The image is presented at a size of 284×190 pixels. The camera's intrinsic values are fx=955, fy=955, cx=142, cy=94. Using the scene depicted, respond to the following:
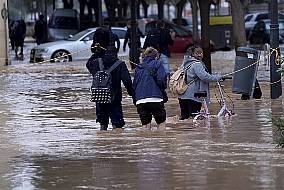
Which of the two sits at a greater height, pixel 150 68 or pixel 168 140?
pixel 150 68

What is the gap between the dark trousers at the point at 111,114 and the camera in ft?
47.8

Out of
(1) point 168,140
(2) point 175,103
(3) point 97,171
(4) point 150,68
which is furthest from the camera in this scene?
(2) point 175,103

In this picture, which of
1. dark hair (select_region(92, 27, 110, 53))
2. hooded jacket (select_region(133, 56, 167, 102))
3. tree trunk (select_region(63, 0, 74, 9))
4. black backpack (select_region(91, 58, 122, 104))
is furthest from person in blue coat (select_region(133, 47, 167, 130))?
tree trunk (select_region(63, 0, 74, 9))

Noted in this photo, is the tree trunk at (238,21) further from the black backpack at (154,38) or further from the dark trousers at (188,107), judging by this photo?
the dark trousers at (188,107)

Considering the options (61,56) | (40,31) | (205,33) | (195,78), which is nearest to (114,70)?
(195,78)

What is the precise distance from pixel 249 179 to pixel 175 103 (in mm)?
9366

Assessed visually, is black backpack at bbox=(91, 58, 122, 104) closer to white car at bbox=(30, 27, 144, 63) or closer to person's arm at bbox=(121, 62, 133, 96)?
person's arm at bbox=(121, 62, 133, 96)

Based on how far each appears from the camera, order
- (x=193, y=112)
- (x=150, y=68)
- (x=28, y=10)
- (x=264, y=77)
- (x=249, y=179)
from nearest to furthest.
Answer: (x=249, y=179) < (x=150, y=68) < (x=193, y=112) < (x=264, y=77) < (x=28, y=10)

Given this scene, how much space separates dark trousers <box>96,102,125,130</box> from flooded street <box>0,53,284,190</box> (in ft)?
0.62

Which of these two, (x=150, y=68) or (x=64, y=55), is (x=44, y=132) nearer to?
(x=150, y=68)

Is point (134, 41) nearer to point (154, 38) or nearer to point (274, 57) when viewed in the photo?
point (154, 38)

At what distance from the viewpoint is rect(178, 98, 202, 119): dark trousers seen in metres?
16.0

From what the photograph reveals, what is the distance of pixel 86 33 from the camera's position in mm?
38719

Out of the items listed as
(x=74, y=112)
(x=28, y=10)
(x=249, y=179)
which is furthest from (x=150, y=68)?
(x=28, y=10)
